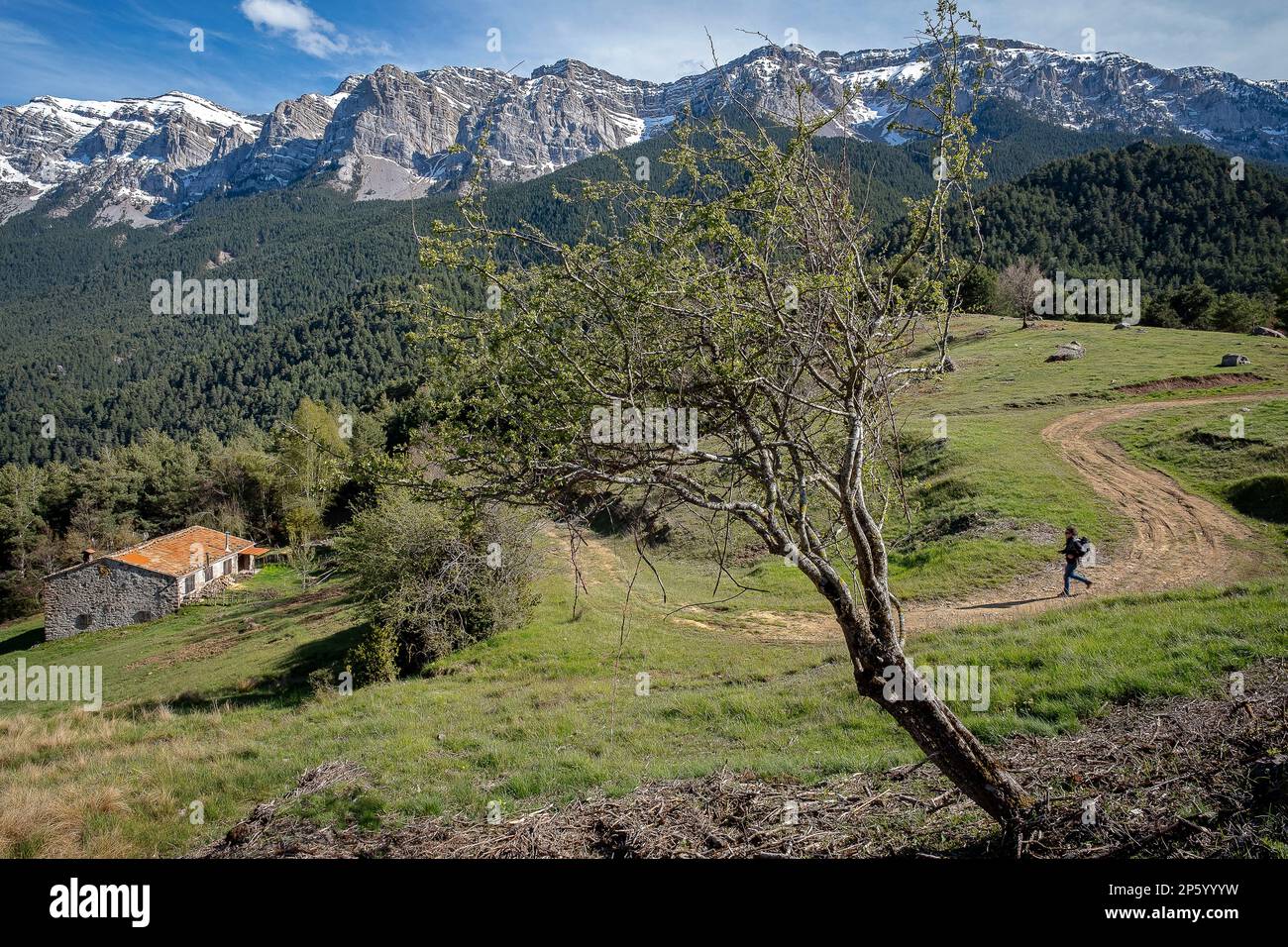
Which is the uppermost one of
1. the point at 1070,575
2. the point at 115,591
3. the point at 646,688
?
the point at 1070,575

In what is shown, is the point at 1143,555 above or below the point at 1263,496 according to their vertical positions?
below

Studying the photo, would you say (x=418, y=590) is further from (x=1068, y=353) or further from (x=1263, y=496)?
(x=1068, y=353)

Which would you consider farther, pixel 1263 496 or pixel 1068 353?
pixel 1068 353

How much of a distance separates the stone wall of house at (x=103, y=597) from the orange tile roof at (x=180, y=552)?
0.80 m

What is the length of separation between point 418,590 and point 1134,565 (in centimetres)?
2139

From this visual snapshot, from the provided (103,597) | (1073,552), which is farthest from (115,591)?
(1073,552)

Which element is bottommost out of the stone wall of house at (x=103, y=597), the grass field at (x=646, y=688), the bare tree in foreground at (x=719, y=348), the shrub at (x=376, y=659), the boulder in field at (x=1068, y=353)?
the stone wall of house at (x=103, y=597)

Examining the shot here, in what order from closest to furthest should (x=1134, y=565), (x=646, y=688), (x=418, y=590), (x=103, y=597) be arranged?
(x=646, y=688) → (x=1134, y=565) → (x=418, y=590) → (x=103, y=597)

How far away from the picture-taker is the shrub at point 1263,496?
64.0 ft

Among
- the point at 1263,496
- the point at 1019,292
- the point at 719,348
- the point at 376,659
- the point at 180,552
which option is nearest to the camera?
the point at 719,348

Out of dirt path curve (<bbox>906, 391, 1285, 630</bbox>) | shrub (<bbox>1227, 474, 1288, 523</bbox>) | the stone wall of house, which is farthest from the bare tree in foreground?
the stone wall of house

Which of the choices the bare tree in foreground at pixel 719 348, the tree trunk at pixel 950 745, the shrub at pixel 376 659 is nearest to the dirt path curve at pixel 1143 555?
the tree trunk at pixel 950 745

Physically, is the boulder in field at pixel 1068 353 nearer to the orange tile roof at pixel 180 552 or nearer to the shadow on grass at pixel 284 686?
the shadow on grass at pixel 284 686

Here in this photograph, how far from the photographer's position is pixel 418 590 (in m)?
19.9
